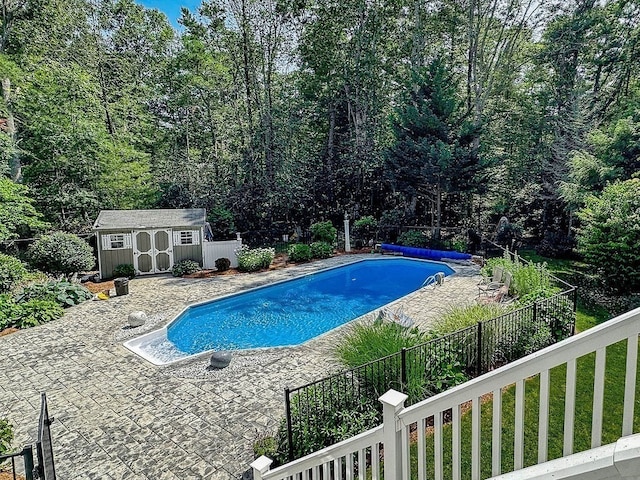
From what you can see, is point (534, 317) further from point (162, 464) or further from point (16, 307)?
point (16, 307)

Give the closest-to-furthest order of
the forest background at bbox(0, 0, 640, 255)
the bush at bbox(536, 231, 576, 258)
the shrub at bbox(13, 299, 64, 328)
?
1. the shrub at bbox(13, 299, 64, 328)
2. the bush at bbox(536, 231, 576, 258)
3. the forest background at bbox(0, 0, 640, 255)

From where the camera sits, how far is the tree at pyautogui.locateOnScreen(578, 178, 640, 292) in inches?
379

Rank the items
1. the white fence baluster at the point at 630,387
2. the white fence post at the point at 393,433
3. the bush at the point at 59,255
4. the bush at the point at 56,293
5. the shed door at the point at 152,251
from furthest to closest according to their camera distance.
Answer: the shed door at the point at 152,251
the bush at the point at 59,255
the bush at the point at 56,293
the white fence post at the point at 393,433
the white fence baluster at the point at 630,387

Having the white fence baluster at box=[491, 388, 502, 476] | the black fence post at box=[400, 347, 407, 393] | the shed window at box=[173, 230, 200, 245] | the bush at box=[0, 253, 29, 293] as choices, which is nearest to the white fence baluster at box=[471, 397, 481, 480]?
the white fence baluster at box=[491, 388, 502, 476]

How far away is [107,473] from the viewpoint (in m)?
4.80

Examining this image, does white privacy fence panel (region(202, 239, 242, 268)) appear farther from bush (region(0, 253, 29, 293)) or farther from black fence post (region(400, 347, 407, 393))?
black fence post (region(400, 347, 407, 393))

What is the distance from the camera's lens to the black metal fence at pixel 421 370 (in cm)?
493

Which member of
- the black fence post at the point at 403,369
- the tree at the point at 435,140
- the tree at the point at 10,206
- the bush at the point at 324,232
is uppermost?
the tree at the point at 435,140

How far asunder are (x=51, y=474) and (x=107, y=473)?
1.97 feet

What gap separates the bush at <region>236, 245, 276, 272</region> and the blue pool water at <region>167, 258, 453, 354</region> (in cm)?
215

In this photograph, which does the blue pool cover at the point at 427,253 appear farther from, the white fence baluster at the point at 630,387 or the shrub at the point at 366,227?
the white fence baluster at the point at 630,387

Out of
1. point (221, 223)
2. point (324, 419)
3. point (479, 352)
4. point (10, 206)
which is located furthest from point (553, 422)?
point (221, 223)

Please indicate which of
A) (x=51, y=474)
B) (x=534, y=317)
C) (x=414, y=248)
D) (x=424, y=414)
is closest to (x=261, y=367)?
(x=51, y=474)

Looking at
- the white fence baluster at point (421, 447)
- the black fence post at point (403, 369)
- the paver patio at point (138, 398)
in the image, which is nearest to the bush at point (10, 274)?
the paver patio at point (138, 398)
